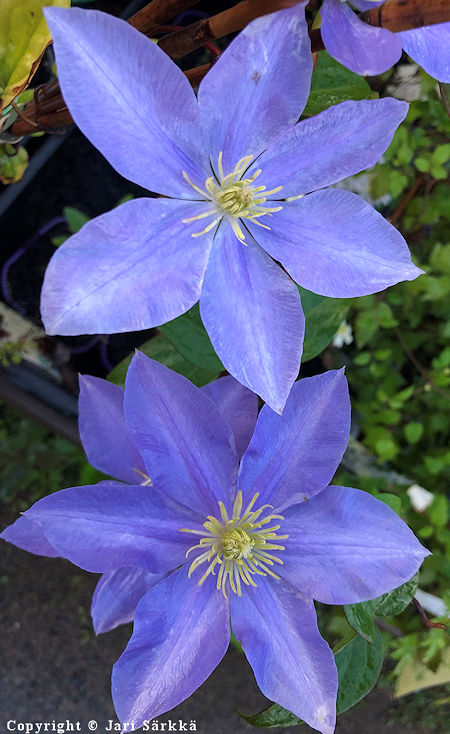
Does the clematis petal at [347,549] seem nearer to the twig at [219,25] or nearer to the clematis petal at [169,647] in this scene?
the clematis petal at [169,647]

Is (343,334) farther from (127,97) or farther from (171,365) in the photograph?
(127,97)

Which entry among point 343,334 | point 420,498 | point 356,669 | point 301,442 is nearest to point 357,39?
point 301,442

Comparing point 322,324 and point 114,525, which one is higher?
point 114,525

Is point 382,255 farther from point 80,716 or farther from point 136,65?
point 80,716

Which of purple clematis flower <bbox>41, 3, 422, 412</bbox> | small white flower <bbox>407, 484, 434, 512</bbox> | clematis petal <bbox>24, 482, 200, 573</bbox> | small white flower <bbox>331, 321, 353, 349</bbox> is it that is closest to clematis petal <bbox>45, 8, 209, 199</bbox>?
purple clematis flower <bbox>41, 3, 422, 412</bbox>

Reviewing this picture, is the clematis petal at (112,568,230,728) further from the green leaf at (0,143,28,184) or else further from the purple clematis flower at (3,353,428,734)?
the green leaf at (0,143,28,184)
